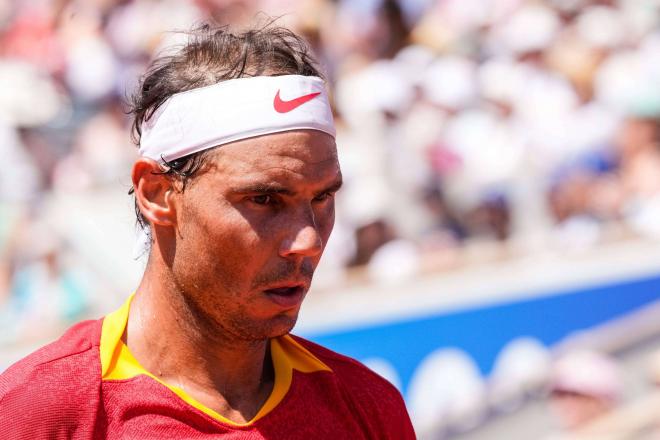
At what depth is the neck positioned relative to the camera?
80.8 inches

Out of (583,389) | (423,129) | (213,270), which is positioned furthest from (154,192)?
(423,129)

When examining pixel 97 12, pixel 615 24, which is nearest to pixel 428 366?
pixel 615 24

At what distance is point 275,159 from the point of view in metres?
1.94

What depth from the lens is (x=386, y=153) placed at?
20.2 ft

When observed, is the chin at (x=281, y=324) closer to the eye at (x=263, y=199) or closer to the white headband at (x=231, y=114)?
the eye at (x=263, y=199)

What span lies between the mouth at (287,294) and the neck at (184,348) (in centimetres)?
16

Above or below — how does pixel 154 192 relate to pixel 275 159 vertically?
below

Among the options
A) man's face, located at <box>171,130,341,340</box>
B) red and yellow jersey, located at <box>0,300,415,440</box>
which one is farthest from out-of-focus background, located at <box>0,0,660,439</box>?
man's face, located at <box>171,130,341,340</box>

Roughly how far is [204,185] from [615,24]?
494 cm

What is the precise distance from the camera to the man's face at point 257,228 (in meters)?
1.93

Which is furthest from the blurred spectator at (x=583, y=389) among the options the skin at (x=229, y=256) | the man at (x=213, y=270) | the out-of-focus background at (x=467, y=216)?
the skin at (x=229, y=256)

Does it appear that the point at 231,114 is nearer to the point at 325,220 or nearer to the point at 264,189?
the point at 264,189

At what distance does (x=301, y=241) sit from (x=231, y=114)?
276 millimetres

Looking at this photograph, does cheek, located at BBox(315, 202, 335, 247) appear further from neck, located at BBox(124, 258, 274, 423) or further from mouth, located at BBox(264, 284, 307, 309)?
neck, located at BBox(124, 258, 274, 423)
